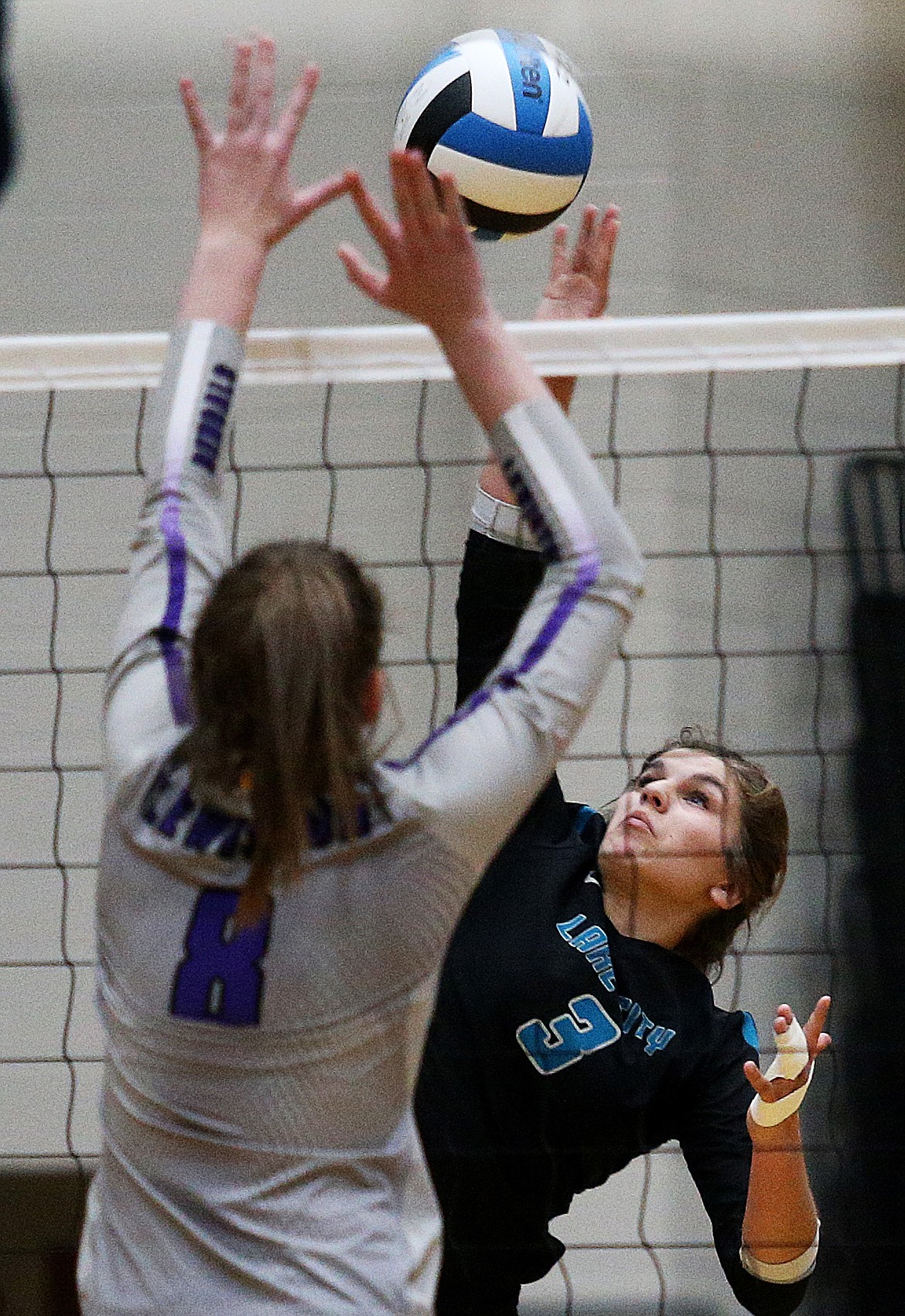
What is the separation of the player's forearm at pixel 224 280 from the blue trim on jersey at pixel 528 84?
927 millimetres

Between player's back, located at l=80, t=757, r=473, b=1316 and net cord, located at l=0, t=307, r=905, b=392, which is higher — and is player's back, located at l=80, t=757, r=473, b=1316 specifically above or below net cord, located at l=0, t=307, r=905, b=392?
below

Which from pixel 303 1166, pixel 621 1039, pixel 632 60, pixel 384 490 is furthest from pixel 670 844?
pixel 632 60

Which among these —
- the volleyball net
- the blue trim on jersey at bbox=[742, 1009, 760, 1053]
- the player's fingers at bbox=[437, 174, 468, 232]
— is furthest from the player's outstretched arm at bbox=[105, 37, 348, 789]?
the volleyball net

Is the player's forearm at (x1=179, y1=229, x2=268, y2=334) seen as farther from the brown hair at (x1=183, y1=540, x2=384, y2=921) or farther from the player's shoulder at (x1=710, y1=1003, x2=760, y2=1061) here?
the player's shoulder at (x1=710, y1=1003, x2=760, y2=1061)

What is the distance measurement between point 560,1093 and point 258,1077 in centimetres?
80

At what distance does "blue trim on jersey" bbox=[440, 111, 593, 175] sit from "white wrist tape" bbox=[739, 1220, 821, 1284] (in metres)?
1.39

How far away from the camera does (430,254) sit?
1.23 m

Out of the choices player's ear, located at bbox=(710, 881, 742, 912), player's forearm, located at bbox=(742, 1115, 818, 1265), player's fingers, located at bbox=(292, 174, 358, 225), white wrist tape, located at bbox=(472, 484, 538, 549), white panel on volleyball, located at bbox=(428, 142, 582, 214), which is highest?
white panel on volleyball, located at bbox=(428, 142, 582, 214)

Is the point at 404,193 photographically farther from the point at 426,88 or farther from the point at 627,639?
the point at 627,639

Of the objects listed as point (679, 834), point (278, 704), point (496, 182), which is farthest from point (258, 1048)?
point (496, 182)

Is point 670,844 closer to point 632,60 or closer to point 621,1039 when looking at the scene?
point 621,1039

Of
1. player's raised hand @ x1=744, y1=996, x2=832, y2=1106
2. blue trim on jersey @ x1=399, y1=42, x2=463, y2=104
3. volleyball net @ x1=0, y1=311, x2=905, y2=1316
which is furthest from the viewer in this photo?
volleyball net @ x1=0, y1=311, x2=905, y2=1316

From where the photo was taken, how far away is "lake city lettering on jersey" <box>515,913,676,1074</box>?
70.9 inches

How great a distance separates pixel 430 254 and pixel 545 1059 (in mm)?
989
